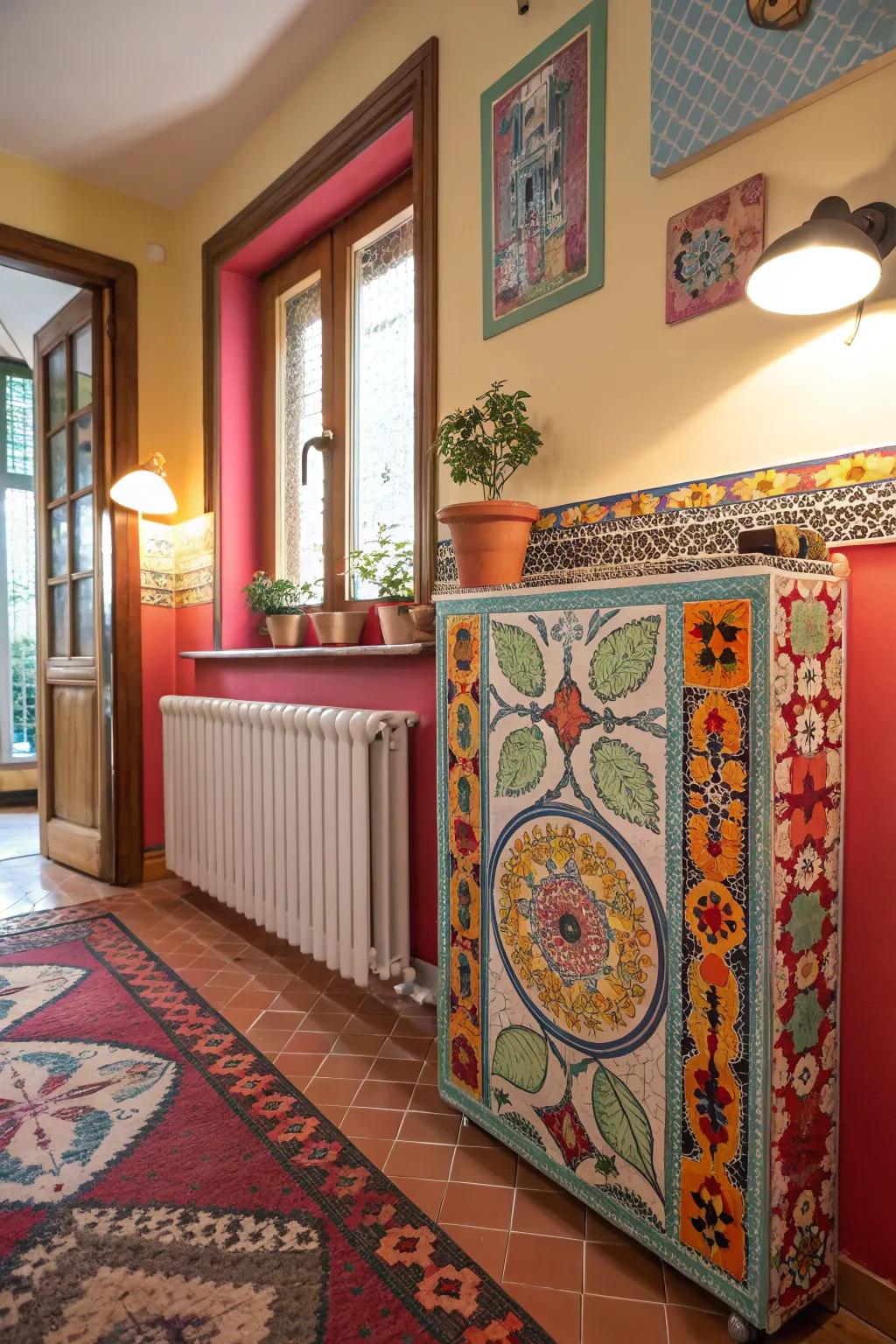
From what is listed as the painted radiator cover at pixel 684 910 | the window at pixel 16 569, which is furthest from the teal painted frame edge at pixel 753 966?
the window at pixel 16 569

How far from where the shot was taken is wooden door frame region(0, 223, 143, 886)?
3447 mm

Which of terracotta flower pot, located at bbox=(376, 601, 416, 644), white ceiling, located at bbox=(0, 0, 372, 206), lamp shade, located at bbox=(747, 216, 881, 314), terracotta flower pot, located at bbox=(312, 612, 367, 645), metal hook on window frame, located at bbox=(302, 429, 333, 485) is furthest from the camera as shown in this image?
metal hook on window frame, located at bbox=(302, 429, 333, 485)

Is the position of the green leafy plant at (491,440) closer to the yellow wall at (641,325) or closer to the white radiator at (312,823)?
the yellow wall at (641,325)

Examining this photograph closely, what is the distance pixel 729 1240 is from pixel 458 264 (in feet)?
7.26

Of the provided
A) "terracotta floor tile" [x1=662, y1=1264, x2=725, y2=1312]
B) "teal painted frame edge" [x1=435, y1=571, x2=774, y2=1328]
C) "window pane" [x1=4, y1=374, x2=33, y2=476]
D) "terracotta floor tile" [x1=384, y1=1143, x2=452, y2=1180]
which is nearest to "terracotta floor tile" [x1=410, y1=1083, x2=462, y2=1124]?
"terracotta floor tile" [x1=384, y1=1143, x2=452, y2=1180]

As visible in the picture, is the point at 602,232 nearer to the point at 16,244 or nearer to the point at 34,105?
the point at 34,105

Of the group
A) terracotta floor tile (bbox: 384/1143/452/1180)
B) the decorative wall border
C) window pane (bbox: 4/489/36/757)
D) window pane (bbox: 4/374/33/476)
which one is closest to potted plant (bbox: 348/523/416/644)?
the decorative wall border

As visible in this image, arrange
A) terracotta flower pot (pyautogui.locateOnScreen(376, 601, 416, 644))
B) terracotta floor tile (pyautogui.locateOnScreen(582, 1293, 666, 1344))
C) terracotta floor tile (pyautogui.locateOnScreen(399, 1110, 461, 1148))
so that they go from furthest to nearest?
terracotta flower pot (pyautogui.locateOnScreen(376, 601, 416, 644))
terracotta floor tile (pyautogui.locateOnScreen(399, 1110, 461, 1148))
terracotta floor tile (pyautogui.locateOnScreen(582, 1293, 666, 1344))

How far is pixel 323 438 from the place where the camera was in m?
2.92

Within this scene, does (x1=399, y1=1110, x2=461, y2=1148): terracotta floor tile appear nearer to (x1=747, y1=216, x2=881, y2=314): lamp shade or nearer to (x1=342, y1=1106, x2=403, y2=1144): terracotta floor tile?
(x1=342, y1=1106, x2=403, y2=1144): terracotta floor tile

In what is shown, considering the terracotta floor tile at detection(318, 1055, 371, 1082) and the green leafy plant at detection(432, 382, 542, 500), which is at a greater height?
the green leafy plant at detection(432, 382, 542, 500)

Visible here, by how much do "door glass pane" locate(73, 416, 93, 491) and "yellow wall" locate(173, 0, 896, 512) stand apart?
1921 mm

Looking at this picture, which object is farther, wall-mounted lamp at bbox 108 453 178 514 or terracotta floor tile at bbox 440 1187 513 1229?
wall-mounted lamp at bbox 108 453 178 514

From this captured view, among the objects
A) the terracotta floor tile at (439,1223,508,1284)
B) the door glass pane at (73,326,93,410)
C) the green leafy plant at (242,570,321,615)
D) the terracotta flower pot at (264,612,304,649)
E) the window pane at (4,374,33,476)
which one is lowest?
the terracotta floor tile at (439,1223,508,1284)
